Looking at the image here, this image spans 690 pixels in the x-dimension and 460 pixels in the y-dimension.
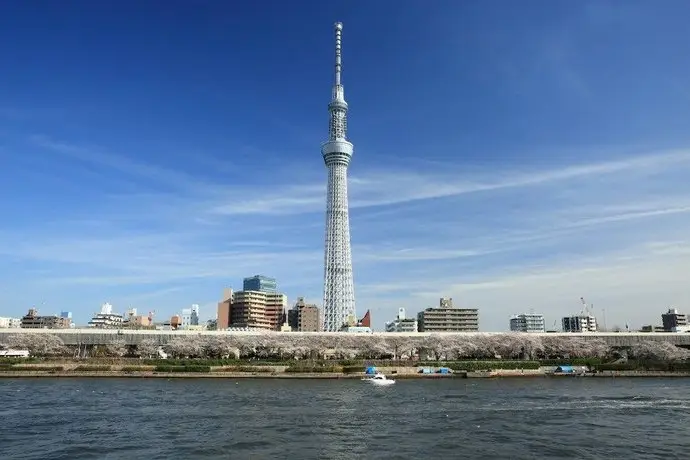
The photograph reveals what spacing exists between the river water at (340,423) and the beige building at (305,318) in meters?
115

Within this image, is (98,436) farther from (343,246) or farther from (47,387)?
(343,246)

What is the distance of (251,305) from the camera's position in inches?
6388

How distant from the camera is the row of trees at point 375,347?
3447 inches

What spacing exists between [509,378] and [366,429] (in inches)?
1774

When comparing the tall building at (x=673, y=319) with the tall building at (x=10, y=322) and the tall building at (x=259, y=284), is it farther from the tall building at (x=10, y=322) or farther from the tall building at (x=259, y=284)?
the tall building at (x=10, y=322)

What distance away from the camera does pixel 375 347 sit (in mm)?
90938

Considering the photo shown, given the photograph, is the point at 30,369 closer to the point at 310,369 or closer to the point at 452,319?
the point at 310,369

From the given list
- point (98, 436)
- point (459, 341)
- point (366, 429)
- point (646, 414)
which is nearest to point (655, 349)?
point (459, 341)

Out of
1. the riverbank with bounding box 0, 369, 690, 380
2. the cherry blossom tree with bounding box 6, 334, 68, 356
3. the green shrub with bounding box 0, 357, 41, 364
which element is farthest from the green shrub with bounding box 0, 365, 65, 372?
the cherry blossom tree with bounding box 6, 334, 68, 356

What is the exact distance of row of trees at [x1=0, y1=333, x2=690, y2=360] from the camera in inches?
3447

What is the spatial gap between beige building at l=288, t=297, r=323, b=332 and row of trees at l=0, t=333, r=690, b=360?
245 feet

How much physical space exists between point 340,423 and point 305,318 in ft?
452

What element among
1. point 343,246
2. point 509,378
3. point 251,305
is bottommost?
point 509,378

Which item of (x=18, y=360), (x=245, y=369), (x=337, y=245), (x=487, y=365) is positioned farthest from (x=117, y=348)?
(x=337, y=245)
